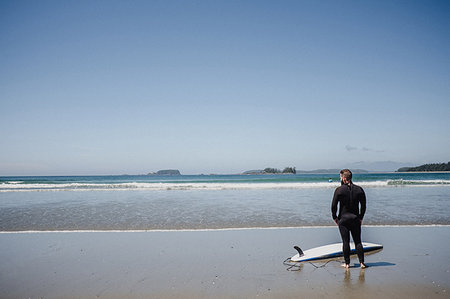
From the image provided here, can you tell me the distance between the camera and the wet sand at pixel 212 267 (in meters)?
4.10

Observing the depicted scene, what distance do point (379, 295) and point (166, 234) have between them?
17.2 feet

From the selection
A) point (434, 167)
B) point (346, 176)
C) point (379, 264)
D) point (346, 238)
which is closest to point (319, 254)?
point (346, 238)

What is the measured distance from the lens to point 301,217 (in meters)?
9.72

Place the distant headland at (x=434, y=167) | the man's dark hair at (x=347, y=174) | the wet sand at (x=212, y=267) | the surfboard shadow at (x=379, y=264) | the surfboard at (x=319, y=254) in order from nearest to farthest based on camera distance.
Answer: the wet sand at (x=212, y=267) → the man's dark hair at (x=347, y=174) → the surfboard shadow at (x=379, y=264) → the surfboard at (x=319, y=254) → the distant headland at (x=434, y=167)

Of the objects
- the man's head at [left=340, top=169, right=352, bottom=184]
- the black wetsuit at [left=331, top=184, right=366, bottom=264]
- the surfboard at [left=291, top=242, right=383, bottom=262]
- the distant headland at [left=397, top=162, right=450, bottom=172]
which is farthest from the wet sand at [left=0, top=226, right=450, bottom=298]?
the distant headland at [left=397, top=162, right=450, bottom=172]

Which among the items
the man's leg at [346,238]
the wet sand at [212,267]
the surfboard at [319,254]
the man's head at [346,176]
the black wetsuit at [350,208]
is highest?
the man's head at [346,176]

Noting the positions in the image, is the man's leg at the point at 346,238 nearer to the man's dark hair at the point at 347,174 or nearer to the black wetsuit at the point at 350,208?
the black wetsuit at the point at 350,208

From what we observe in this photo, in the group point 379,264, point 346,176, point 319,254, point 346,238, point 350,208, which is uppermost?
point 346,176

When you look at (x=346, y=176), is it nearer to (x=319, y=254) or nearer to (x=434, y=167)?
(x=319, y=254)

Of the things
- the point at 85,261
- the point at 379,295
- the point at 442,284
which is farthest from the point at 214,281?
the point at 442,284

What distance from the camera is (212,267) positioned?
502 centimetres

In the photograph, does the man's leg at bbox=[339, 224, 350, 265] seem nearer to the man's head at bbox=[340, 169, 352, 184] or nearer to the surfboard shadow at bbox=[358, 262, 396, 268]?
the surfboard shadow at bbox=[358, 262, 396, 268]

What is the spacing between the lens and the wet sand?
4.10m

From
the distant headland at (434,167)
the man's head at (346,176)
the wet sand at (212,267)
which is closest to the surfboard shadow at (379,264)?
the wet sand at (212,267)
